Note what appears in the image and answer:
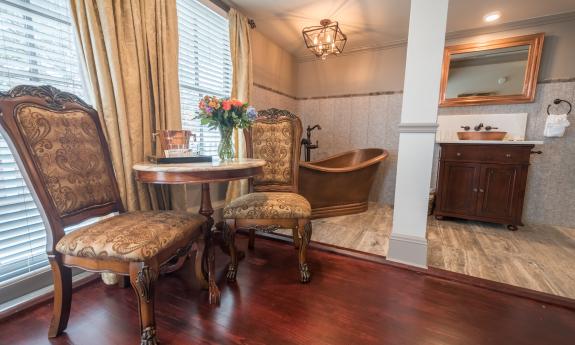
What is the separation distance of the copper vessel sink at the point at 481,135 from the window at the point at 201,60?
272cm

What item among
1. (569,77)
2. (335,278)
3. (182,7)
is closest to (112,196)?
(335,278)

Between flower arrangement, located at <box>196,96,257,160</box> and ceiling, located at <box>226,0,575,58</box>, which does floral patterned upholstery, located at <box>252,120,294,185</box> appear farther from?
ceiling, located at <box>226,0,575,58</box>

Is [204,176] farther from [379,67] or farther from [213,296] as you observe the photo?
[379,67]

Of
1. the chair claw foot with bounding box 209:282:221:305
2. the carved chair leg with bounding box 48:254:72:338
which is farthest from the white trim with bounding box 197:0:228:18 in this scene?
the chair claw foot with bounding box 209:282:221:305

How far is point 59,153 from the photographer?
108 cm

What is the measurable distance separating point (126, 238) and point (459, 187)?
301 cm

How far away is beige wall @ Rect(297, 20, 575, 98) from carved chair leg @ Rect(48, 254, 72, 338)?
3.61 m

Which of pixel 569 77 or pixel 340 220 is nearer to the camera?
pixel 569 77

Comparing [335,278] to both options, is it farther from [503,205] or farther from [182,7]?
[182,7]

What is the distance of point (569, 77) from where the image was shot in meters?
2.45

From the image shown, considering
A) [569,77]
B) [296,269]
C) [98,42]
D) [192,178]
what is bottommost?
[296,269]

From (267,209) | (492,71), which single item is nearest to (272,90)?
(267,209)

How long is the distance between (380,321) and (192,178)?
1152 mm

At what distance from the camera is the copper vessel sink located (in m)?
2.54
